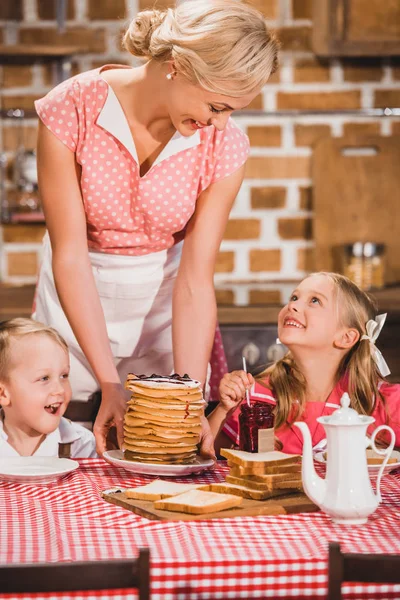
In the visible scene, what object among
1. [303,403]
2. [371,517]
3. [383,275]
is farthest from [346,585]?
[383,275]

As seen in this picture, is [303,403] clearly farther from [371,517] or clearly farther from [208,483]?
[371,517]

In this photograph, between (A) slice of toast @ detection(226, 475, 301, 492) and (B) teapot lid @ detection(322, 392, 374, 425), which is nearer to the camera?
(B) teapot lid @ detection(322, 392, 374, 425)

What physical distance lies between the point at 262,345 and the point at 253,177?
2.36 ft

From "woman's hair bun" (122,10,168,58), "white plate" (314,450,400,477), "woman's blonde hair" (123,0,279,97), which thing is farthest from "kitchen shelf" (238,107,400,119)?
"white plate" (314,450,400,477)

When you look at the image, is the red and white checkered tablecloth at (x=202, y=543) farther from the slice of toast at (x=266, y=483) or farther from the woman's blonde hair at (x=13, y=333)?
the woman's blonde hair at (x=13, y=333)

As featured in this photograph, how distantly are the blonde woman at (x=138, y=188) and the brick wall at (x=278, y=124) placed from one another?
1196 mm

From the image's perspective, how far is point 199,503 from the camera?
1.44 m

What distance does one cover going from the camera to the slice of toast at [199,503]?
1.43 m

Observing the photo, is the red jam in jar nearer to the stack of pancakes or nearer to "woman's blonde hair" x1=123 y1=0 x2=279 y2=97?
the stack of pancakes

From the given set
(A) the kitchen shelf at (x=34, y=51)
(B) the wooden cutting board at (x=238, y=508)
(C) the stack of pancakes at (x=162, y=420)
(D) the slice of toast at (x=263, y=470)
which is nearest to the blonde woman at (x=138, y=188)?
(C) the stack of pancakes at (x=162, y=420)

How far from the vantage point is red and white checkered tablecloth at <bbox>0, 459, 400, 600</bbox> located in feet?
3.97

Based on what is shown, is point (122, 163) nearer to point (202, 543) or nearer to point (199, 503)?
point (199, 503)

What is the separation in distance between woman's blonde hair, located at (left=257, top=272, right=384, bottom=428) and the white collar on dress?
462 mm

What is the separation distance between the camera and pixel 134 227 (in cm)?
224
